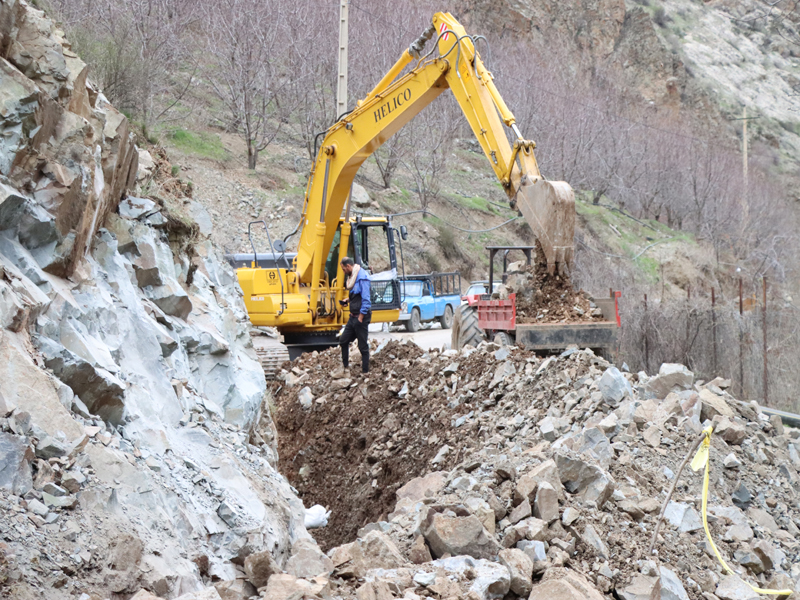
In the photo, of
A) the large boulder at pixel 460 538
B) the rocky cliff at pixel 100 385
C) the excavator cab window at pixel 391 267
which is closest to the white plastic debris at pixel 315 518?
the rocky cliff at pixel 100 385

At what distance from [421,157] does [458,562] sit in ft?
96.2

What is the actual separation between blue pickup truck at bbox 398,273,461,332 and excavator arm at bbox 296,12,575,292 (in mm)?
7778

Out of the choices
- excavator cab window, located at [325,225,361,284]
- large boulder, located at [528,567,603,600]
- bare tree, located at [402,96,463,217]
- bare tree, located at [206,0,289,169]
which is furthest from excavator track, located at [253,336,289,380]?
bare tree, located at [402,96,463,217]

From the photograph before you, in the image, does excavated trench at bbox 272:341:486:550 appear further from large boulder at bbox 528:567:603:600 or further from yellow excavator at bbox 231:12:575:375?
large boulder at bbox 528:567:603:600

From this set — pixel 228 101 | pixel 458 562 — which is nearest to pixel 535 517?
pixel 458 562

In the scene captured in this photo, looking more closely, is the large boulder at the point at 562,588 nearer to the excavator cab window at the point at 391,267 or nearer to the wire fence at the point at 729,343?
the wire fence at the point at 729,343

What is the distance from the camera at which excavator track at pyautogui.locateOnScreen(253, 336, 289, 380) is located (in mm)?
12445

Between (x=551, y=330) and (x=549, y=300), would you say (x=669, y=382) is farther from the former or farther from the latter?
(x=549, y=300)

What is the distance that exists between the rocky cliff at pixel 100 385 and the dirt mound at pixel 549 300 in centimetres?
414

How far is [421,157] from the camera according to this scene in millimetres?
32219

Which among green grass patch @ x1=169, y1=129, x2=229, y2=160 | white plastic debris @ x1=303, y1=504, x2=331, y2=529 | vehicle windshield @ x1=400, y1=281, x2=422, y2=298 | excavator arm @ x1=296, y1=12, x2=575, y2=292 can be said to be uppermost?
green grass patch @ x1=169, y1=129, x2=229, y2=160

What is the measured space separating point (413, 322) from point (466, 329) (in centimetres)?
952

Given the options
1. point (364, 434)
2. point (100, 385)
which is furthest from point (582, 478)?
point (364, 434)

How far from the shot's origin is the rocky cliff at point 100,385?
3059 mm
